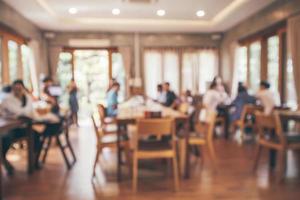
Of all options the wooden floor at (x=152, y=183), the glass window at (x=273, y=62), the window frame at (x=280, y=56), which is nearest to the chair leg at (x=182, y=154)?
the wooden floor at (x=152, y=183)

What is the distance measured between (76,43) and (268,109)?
6.45 metres

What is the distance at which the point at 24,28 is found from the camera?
7.77 m

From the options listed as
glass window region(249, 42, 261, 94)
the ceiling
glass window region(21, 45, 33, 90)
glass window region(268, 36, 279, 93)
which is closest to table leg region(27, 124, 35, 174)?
the ceiling

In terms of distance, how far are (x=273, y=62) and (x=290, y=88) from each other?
1.01 meters

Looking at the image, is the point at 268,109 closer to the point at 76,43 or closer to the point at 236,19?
the point at 236,19

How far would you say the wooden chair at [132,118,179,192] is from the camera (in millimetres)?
3357

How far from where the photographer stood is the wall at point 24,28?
6.39m

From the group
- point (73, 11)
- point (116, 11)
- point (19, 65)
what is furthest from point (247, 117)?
point (19, 65)

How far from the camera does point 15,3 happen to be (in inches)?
254

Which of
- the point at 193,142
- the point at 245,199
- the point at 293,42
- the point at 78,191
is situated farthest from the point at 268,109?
the point at 78,191

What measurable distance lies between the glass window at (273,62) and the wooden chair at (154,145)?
13.8 feet

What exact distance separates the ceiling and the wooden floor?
3627mm

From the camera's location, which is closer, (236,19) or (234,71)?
(236,19)

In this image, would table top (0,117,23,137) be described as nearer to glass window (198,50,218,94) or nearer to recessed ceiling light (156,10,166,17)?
recessed ceiling light (156,10,166,17)
